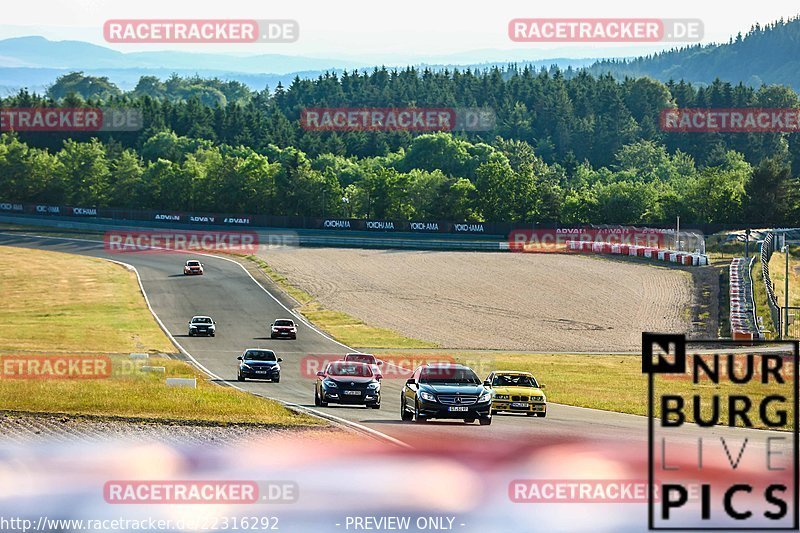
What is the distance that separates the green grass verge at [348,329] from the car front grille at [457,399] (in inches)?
1234

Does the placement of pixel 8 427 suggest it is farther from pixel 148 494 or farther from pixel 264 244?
pixel 264 244

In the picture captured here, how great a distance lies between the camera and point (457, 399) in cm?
3234

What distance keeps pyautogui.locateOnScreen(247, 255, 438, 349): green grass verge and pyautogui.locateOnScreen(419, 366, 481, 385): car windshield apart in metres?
30.0

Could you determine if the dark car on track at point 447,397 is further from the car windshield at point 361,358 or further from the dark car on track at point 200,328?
the dark car on track at point 200,328

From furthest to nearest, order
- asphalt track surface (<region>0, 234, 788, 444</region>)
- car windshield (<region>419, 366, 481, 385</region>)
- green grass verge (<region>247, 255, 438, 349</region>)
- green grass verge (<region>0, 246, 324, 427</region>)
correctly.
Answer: green grass verge (<region>247, 255, 438, 349</region>) < green grass verge (<region>0, 246, 324, 427</region>) < car windshield (<region>419, 366, 481, 385</region>) < asphalt track surface (<region>0, 234, 788, 444</region>)

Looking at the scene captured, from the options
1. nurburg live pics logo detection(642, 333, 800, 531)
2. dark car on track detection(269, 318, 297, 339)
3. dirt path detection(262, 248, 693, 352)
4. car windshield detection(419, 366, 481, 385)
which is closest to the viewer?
nurburg live pics logo detection(642, 333, 800, 531)

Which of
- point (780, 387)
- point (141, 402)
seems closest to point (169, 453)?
point (141, 402)

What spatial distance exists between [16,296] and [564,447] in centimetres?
6600

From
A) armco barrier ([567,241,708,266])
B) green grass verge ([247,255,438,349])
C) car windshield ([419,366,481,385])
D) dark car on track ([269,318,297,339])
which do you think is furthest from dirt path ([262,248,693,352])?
car windshield ([419,366,481,385])

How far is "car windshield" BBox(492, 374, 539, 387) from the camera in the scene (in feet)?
121

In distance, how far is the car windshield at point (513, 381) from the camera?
37000mm

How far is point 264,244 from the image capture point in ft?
403

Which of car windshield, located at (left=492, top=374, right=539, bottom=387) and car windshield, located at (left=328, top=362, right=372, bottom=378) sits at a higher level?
car windshield, located at (left=328, top=362, right=372, bottom=378)

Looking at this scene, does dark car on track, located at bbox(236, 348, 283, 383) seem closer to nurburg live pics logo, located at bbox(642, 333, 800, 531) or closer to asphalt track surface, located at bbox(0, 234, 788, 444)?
asphalt track surface, located at bbox(0, 234, 788, 444)
